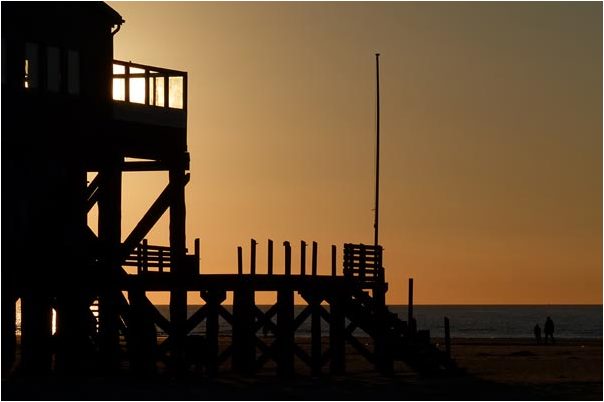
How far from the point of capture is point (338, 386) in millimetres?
42094

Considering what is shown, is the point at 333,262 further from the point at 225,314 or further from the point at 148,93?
the point at 148,93

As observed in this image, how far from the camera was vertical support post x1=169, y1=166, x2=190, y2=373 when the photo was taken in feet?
142

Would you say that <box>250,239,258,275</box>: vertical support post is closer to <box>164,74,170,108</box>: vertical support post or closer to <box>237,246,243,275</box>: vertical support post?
<box>237,246,243,275</box>: vertical support post

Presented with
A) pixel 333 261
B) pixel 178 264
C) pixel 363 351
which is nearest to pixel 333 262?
pixel 333 261

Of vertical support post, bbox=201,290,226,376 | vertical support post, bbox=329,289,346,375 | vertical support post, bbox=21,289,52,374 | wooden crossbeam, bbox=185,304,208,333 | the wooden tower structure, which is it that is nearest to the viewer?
the wooden tower structure

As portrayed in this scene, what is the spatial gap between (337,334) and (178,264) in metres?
6.99

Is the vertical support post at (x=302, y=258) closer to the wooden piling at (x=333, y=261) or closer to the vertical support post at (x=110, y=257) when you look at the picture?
the wooden piling at (x=333, y=261)

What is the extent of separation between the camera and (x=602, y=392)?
3969cm

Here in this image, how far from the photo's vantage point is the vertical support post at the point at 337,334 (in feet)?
159

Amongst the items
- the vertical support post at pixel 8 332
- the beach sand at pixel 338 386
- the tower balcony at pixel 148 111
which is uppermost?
the tower balcony at pixel 148 111

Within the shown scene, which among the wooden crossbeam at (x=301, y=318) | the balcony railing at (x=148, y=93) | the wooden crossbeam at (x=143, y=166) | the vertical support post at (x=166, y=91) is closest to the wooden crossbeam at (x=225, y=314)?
the wooden crossbeam at (x=301, y=318)

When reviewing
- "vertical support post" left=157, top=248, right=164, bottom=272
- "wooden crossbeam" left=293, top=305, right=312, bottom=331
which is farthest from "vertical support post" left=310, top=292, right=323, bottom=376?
"vertical support post" left=157, top=248, right=164, bottom=272

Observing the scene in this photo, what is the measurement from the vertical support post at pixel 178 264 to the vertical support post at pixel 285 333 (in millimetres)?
3901

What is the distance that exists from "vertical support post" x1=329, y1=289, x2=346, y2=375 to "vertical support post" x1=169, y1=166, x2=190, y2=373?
20.7 ft
